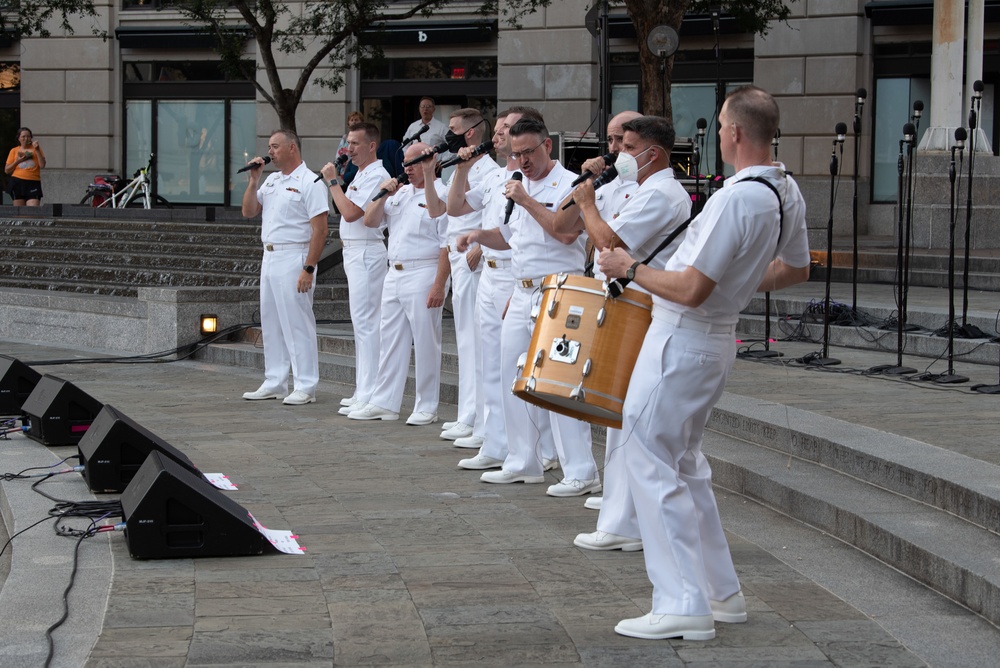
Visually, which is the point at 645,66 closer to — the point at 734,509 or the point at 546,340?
the point at 734,509

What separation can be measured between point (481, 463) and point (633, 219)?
298 cm

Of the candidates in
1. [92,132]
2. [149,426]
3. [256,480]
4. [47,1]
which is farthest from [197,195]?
[256,480]

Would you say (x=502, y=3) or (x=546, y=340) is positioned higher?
(x=502, y=3)

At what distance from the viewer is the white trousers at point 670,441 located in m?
5.04

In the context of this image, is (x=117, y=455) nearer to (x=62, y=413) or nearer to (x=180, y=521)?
(x=180, y=521)

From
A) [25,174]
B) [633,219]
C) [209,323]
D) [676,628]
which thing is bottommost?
[676,628]

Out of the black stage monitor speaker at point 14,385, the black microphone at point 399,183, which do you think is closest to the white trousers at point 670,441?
the black microphone at point 399,183

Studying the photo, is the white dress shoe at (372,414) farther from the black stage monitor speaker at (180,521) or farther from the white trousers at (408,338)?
the black stage monitor speaker at (180,521)

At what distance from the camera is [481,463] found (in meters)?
8.59

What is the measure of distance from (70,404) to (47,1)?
18.6 metres

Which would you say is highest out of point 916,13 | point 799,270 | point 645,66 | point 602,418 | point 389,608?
point 916,13

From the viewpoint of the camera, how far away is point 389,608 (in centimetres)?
551

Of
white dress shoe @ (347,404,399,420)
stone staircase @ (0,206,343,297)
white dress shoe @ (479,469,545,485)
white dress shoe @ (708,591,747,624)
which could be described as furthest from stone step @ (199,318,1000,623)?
stone staircase @ (0,206,343,297)

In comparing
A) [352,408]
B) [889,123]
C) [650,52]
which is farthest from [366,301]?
[889,123]
